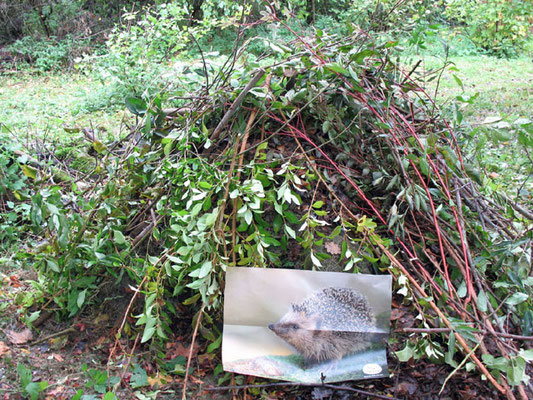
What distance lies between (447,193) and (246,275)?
2.75 ft

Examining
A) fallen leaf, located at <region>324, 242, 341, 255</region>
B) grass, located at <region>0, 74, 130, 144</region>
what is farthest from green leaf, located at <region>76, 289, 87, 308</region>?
grass, located at <region>0, 74, 130, 144</region>

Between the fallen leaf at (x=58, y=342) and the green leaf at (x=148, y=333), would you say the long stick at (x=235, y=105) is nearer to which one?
the green leaf at (x=148, y=333)

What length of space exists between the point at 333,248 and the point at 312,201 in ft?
0.69

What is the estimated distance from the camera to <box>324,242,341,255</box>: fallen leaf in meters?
1.84

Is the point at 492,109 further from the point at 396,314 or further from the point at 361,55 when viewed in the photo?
the point at 396,314

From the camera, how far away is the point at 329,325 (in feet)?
5.58

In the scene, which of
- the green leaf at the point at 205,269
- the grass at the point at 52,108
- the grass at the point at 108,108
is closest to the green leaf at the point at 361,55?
the green leaf at the point at 205,269

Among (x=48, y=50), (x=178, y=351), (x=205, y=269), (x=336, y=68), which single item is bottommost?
(x=48, y=50)

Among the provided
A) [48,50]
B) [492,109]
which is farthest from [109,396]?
[48,50]

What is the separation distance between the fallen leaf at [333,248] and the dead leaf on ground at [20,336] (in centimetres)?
125

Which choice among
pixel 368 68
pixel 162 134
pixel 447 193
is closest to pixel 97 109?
pixel 162 134

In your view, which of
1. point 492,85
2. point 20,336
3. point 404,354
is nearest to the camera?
point 404,354

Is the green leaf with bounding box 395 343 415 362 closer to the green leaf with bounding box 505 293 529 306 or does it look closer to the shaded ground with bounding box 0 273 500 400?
the shaded ground with bounding box 0 273 500 400

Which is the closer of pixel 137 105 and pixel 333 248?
pixel 333 248
